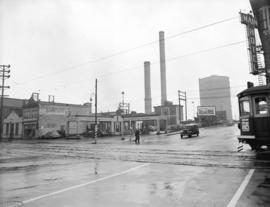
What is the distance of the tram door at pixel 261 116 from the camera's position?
12125 mm

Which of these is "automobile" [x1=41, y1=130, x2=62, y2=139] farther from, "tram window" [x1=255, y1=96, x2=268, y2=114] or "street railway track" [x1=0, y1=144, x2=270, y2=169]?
"tram window" [x1=255, y1=96, x2=268, y2=114]

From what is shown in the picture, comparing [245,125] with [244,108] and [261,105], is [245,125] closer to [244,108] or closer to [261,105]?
[244,108]

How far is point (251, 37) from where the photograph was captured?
1246 inches

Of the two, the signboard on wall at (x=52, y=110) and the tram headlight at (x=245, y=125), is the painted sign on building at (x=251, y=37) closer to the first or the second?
the tram headlight at (x=245, y=125)

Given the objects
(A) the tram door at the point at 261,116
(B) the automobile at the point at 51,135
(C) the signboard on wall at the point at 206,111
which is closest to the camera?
(A) the tram door at the point at 261,116

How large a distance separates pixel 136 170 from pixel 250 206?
547cm

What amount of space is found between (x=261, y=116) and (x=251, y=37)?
75.5ft

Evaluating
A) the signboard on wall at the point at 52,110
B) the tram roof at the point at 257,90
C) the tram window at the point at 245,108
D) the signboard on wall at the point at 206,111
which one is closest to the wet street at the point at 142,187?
the tram window at the point at 245,108

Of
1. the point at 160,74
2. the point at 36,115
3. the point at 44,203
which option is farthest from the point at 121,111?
the point at 44,203

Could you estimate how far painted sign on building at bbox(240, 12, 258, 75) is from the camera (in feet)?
102

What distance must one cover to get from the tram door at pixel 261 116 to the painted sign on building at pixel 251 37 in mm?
20544

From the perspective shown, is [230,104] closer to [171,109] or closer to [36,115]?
[171,109]

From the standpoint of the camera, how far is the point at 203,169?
32.1 feet

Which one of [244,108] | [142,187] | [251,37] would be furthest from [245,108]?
[251,37]
